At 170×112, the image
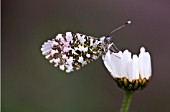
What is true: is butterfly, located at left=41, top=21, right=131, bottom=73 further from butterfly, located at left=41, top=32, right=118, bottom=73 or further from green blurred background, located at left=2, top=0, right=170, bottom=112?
green blurred background, located at left=2, top=0, right=170, bottom=112

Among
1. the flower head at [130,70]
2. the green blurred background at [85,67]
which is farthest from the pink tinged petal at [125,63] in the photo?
the green blurred background at [85,67]

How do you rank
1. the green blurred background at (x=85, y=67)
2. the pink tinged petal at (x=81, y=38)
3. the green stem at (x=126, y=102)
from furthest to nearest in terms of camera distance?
the green blurred background at (x=85, y=67) < the pink tinged petal at (x=81, y=38) < the green stem at (x=126, y=102)

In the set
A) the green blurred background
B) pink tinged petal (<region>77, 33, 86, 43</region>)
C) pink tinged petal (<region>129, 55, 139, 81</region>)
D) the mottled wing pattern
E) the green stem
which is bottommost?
the green stem

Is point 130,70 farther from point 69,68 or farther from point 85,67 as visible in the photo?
point 85,67

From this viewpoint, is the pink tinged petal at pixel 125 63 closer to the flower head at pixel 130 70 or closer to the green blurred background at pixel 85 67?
the flower head at pixel 130 70

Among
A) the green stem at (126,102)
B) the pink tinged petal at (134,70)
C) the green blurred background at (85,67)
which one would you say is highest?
the green blurred background at (85,67)

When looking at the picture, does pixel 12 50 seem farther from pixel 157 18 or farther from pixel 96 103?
pixel 157 18

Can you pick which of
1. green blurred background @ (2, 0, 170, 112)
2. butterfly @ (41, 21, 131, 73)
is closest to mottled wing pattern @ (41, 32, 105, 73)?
butterfly @ (41, 21, 131, 73)
